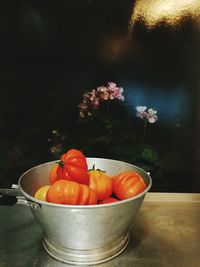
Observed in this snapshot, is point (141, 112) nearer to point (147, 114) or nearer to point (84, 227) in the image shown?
point (147, 114)

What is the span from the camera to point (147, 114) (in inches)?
42.9

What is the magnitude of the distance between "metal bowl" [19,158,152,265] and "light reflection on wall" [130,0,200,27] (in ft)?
1.85

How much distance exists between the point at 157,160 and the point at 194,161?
0.13 meters

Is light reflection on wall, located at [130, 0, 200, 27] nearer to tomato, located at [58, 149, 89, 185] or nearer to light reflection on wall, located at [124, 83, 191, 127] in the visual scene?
light reflection on wall, located at [124, 83, 191, 127]

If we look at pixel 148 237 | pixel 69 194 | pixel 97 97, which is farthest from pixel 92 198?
pixel 97 97

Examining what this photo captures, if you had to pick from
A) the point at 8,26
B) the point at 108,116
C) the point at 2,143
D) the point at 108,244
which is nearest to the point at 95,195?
the point at 108,244

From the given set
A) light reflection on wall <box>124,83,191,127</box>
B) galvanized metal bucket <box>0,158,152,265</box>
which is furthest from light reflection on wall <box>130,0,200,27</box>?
galvanized metal bucket <box>0,158,152,265</box>

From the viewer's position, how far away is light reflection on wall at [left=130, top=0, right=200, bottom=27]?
1020mm

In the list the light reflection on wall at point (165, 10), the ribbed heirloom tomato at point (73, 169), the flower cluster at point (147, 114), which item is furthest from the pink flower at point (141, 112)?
the ribbed heirloom tomato at point (73, 169)

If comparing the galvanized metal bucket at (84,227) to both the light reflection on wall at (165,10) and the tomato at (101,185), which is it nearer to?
the tomato at (101,185)

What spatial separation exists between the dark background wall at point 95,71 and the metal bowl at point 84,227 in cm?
35

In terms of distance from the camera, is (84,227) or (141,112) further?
(141,112)

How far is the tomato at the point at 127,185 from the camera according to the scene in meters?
0.72

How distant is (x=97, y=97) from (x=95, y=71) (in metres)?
0.09
